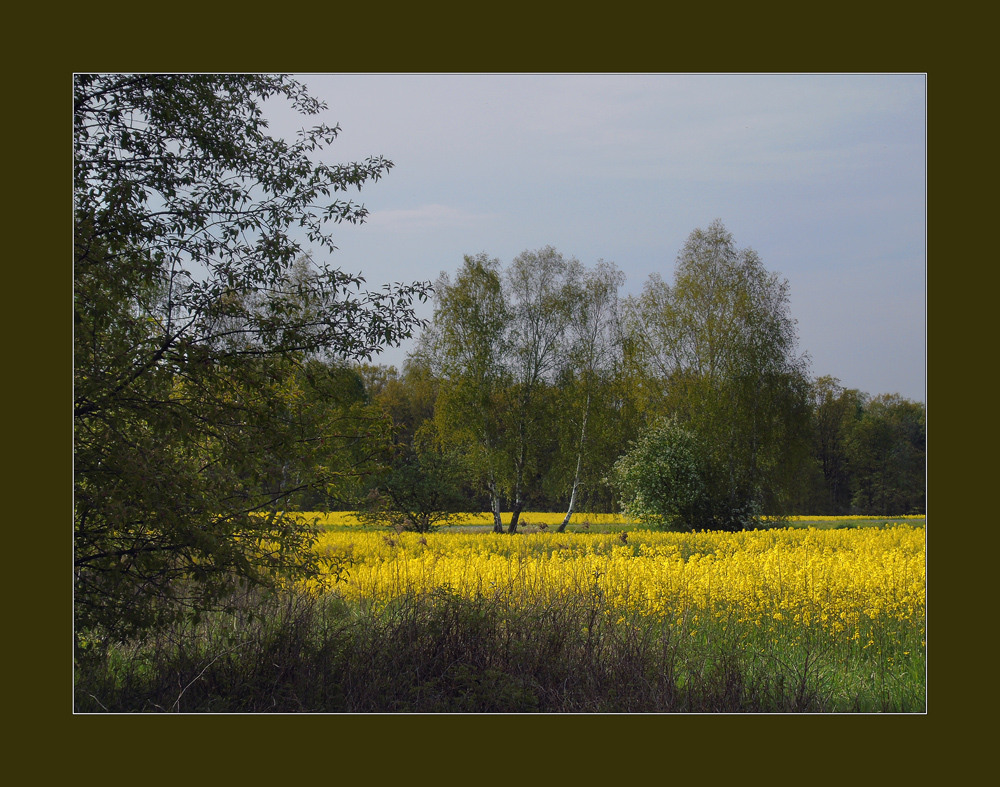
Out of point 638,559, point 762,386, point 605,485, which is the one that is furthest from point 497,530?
point 638,559

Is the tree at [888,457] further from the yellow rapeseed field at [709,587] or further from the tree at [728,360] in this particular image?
the tree at [728,360]

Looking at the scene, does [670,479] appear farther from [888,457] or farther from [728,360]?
[888,457]

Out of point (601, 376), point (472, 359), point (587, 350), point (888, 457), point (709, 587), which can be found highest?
point (587, 350)

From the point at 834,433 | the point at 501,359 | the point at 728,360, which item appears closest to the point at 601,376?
the point at 501,359

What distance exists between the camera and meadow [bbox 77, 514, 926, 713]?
4863 mm

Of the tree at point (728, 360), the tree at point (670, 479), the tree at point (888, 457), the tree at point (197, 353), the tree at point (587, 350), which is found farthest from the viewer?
the tree at point (587, 350)

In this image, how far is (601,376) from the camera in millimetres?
19734

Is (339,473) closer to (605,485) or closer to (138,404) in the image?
(138,404)

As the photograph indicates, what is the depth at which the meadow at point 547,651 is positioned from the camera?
4863mm

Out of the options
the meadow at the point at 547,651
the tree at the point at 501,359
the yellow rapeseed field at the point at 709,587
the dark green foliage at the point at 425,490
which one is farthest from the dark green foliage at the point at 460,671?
the tree at the point at 501,359

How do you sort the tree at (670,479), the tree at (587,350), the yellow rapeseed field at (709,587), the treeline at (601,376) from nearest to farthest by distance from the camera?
the yellow rapeseed field at (709,587) → the treeline at (601,376) → the tree at (670,479) → the tree at (587,350)

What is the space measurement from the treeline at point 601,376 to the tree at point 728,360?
0.13 feet

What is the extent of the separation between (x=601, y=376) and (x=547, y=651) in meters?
15.0

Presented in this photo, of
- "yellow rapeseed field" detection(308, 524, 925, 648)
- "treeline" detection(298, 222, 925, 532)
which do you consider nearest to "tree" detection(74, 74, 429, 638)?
"yellow rapeseed field" detection(308, 524, 925, 648)
